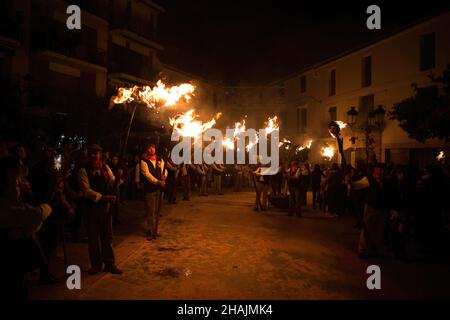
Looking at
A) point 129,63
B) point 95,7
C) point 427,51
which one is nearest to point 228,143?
point 129,63

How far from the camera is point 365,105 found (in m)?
25.1

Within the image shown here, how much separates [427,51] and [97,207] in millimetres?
21267

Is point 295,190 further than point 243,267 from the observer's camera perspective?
Yes

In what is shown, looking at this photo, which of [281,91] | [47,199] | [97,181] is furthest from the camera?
[281,91]

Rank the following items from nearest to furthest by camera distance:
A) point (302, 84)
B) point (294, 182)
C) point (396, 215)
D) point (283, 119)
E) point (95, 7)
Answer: point (396, 215) < point (294, 182) < point (95, 7) < point (302, 84) < point (283, 119)

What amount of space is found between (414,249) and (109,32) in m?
23.1

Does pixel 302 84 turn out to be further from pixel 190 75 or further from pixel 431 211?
pixel 431 211

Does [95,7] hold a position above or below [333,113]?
above

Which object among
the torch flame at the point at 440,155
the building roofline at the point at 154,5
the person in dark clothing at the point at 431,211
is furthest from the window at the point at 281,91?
the person in dark clothing at the point at 431,211

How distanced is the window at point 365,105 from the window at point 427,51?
443 cm
